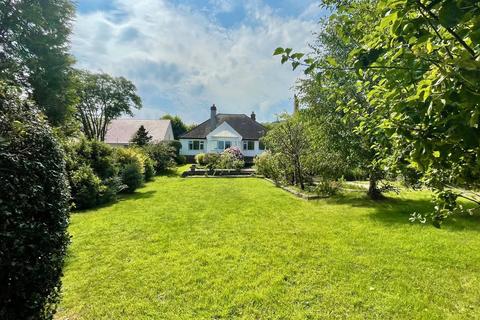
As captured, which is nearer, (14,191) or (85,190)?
(14,191)

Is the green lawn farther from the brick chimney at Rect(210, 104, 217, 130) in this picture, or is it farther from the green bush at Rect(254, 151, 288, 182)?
the brick chimney at Rect(210, 104, 217, 130)

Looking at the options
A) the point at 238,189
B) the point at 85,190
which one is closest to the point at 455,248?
the point at 238,189

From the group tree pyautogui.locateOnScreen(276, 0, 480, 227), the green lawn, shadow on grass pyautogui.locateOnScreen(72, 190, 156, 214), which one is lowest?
Answer: the green lawn

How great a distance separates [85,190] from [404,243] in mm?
10374

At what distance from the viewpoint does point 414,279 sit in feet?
14.1

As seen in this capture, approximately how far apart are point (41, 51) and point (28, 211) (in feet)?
39.3

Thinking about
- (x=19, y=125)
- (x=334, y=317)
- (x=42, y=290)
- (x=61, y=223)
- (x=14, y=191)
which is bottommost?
(x=334, y=317)

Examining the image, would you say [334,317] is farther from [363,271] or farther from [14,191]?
[14,191]

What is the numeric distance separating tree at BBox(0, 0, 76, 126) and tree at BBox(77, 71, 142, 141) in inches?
972

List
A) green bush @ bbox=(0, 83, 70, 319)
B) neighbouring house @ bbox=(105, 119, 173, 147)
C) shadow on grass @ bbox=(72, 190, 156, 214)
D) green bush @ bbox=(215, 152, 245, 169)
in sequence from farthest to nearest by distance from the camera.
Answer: neighbouring house @ bbox=(105, 119, 173, 147) < green bush @ bbox=(215, 152, 245, 169) < shadow on grass @ bbox=(72, 190, 156, 214) < green bush @ bbox=(0, 83, 70, 319)

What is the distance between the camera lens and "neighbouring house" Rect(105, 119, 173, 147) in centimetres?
3788

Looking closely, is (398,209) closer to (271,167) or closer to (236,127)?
(271,167)

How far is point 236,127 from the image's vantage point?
38.0 m

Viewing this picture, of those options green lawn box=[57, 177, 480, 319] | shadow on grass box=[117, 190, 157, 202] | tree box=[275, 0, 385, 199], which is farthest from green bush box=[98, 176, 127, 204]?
tree box=[275, 0, 385, 199]
